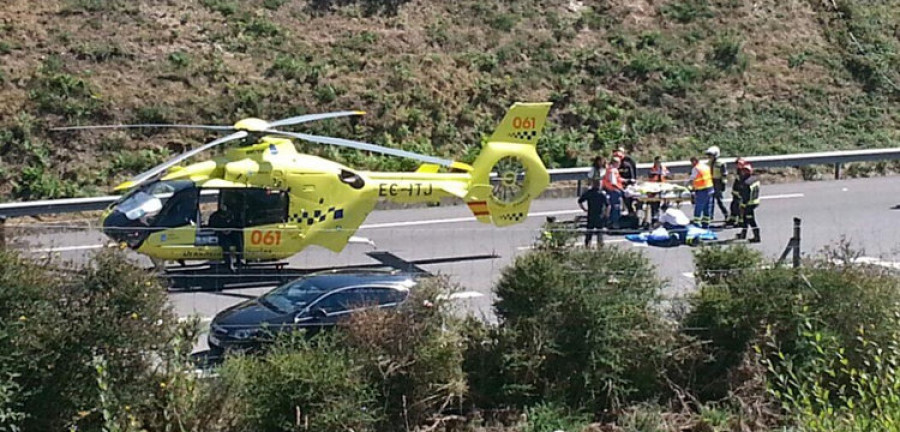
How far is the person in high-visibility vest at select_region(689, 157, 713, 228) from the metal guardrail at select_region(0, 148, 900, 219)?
3.73 meters

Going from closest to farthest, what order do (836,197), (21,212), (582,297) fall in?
1. (582,297)
2. (21,212)
3. (836,197)

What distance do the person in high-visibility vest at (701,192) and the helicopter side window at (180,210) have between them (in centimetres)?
921

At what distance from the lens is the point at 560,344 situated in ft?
45.3

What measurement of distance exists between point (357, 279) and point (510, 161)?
22.4ft

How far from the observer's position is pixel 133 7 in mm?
31062

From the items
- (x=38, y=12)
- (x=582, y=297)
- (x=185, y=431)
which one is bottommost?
(x=185, y=431)

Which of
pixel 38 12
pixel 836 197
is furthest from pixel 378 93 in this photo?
pixel 836 197

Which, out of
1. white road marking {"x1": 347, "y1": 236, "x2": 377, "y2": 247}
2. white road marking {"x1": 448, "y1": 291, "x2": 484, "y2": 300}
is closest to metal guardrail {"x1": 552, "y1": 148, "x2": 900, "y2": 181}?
white road marking {"x1": 347, "y1": 236, "x2": 377, "y2": 247}

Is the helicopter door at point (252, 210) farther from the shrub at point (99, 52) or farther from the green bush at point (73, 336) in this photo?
the shrub at point (99, 52)

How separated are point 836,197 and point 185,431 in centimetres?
1821

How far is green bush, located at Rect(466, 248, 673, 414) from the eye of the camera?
44.9 ft

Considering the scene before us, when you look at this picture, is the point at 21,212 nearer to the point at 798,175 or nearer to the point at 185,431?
the point at 185,431

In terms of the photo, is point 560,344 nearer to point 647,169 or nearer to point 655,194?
point 655,194

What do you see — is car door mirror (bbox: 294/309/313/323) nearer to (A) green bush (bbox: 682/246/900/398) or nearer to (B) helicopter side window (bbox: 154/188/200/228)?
(A) green bush (bbox: 682/246/900/398)
